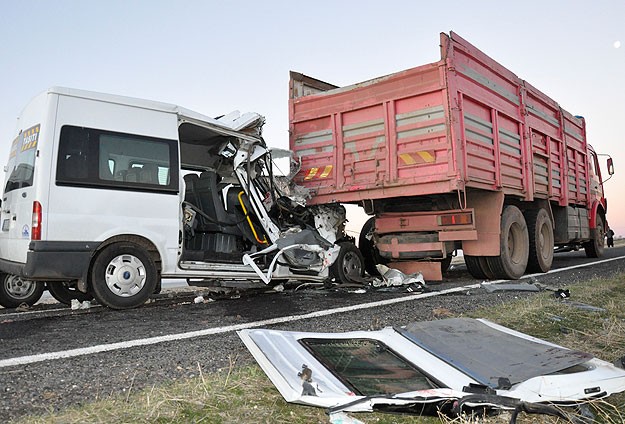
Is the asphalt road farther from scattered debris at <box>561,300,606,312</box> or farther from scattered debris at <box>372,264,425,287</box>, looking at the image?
scattered debris at <box>561,300,606,312</box>

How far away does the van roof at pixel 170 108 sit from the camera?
476 cm

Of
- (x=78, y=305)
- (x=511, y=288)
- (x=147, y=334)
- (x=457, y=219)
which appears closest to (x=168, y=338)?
(x=147, y=334)

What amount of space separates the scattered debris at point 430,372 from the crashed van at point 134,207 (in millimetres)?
2634

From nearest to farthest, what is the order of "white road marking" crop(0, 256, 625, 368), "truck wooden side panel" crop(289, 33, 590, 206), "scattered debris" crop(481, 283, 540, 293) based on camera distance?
"white road marking" crop(0, 256, 625, 368), "scattered debris" crop(481, 283, 540, 293), "truck wooden side panel" crop(289, 33, 590, 206)

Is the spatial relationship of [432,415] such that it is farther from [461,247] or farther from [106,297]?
[461,247]

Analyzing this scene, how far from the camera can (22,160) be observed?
4.96m

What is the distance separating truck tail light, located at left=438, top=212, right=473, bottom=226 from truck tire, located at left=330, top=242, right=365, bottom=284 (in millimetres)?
1286

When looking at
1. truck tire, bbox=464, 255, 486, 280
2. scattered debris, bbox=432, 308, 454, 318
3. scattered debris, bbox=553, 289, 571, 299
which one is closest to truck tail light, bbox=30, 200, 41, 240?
scattered debris, bbox=432, 308, 454, 318

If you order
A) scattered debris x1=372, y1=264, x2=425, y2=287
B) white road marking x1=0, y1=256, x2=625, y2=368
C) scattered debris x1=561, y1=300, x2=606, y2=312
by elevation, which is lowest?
white road marking x1=0, y1=256, x2=625, y2=368

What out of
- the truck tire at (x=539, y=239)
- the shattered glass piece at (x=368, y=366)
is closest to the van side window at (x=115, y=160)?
the shattered glass piece at (x=368, y=366)

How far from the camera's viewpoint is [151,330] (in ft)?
12.6

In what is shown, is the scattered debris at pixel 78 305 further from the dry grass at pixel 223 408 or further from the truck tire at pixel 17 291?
the dry grass at pixel 223 408

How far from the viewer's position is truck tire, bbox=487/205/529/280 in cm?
733

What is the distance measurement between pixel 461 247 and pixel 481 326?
4.30 metres
